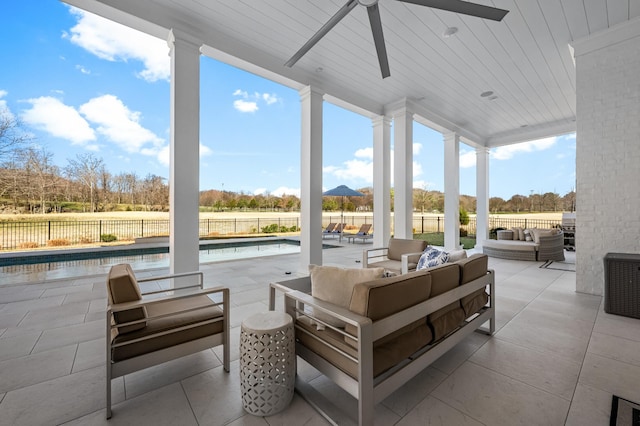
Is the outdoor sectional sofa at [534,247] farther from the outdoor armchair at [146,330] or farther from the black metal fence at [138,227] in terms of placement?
the outdoor armchair at [146,330]

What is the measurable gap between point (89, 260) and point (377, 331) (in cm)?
789

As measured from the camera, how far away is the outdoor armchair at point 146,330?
153cm

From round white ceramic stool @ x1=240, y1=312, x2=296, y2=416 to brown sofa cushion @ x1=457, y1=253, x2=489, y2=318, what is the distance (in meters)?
1.45

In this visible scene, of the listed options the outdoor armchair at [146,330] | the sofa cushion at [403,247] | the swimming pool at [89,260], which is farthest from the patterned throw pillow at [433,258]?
the swimming pool at [89,260]

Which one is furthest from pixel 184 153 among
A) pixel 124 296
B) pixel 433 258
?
pixel 433 258

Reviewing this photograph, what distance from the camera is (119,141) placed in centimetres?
966

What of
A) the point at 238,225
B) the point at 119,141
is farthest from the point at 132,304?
the point at 238,225

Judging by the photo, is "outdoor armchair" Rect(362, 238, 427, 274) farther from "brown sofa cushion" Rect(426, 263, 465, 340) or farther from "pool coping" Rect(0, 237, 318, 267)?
"pool coping" Rect(0, 237, 318, 267)

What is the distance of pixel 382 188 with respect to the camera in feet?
18.6

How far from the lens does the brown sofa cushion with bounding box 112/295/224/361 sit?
157 centimetres

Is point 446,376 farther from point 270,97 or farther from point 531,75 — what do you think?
point 270,97

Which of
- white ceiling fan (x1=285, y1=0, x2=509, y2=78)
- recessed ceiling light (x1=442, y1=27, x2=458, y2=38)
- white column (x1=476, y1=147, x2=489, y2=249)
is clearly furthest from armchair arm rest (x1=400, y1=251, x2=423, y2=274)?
white column (x1=476, y1=147, x2=489, y2=249)

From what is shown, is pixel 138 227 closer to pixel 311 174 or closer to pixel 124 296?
pixel 311 174

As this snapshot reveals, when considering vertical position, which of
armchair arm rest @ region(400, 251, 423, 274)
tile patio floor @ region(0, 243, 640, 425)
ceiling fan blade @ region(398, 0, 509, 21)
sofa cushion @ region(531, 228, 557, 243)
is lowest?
tile patio floor @ region(0, 243, 640, 425)
